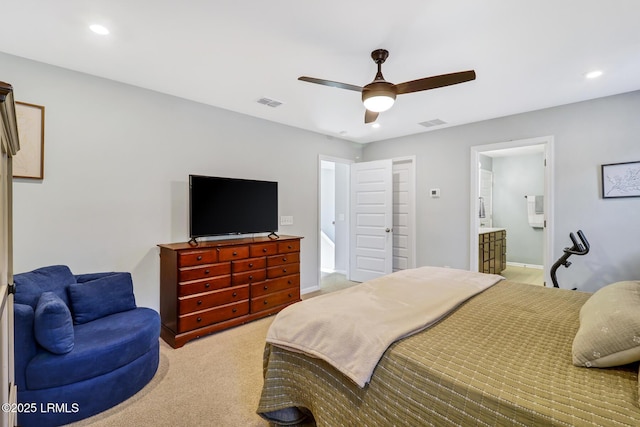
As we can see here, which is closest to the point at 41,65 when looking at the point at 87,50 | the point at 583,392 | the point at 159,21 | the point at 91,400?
the point at 87,50

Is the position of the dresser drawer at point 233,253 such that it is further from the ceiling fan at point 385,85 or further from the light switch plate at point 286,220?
the ceiling fan at point 385,85

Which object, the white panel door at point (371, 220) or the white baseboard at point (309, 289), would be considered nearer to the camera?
the white baseboard at point (309, 289)

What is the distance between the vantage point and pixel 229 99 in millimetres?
3443

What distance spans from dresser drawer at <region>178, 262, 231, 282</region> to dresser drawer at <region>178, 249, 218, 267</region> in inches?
1.7

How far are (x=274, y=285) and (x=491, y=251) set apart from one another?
154 inches

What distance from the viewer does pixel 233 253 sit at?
3.24 metres

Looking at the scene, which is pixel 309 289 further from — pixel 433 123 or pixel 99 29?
pixel 99 29

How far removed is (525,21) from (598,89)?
194 centimetres

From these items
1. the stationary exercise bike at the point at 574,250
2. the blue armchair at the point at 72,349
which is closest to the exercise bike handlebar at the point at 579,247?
the stationary exercise bike at the point at 574,250

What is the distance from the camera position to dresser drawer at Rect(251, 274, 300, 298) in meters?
3.46

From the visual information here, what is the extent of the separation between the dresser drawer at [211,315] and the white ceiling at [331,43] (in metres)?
2.31

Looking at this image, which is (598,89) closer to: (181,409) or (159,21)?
(159,21)

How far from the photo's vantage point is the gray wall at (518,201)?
6492mm

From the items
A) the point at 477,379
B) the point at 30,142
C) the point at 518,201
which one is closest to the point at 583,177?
the point at 518,201
